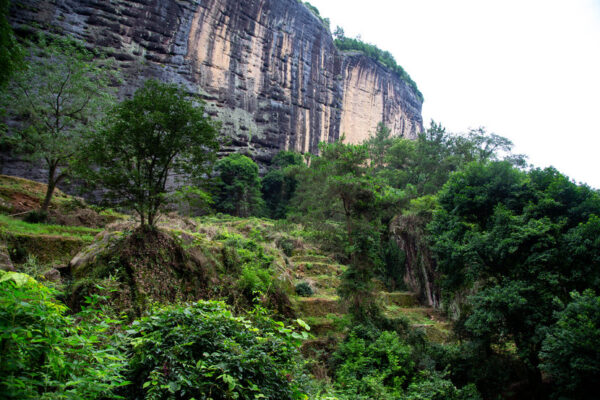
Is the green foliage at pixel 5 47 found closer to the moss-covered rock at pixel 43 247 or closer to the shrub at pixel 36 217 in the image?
the moss-covered rock at pixel 43 247

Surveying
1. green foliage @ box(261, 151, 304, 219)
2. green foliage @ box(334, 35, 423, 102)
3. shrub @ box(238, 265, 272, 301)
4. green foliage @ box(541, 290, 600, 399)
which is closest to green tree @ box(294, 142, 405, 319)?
shrub @ box(238, 265, 272, 301)

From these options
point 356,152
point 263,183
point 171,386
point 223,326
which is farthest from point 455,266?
point 263,183

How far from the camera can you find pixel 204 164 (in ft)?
26.2

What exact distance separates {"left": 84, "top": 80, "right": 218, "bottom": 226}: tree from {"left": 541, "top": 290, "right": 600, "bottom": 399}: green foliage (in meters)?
8.46

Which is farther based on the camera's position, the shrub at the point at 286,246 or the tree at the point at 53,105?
the shrub at the point at 286,246

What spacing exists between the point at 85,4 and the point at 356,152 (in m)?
Answer: 28.4

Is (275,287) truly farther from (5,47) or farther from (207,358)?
(5,47)

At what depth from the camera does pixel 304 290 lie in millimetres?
12109

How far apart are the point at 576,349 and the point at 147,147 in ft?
32.2

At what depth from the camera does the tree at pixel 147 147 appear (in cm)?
696

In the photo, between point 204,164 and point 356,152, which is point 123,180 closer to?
point 204,164

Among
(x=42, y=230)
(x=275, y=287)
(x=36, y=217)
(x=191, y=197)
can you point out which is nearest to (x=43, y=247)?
(x=42, y=230)

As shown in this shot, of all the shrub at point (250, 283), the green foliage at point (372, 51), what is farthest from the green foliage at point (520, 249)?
the green foliage at point (372, 51)

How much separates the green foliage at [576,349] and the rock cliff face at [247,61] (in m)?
29.9
